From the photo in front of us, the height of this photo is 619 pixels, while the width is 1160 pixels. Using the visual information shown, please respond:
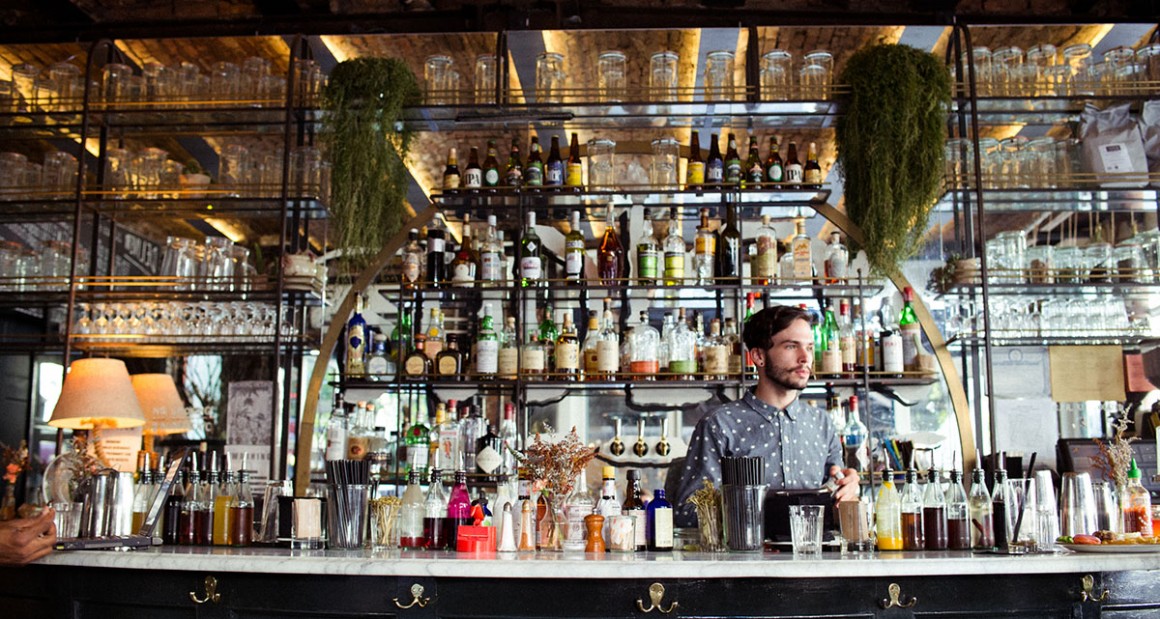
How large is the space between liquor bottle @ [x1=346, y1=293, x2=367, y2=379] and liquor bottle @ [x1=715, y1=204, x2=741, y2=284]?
1687mm

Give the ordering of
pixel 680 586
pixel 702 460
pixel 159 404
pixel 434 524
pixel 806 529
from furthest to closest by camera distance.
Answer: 1. pixel 159 404
2. pixel 702 460
3. pixel 434 524
4. pixel 806 529
5. pixel 680 586

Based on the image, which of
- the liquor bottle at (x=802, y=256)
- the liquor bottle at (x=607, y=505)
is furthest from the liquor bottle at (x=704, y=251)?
→ the liquor bottle at (x=607, y=505)

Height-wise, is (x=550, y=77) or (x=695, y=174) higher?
(x=550, y=77)

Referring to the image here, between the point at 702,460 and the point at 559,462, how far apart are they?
68 cm

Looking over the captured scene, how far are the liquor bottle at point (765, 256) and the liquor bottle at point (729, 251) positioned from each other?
0.31 feet

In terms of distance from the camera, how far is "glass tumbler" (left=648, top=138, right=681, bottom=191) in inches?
192

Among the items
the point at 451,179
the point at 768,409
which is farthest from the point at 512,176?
the point at 768,409

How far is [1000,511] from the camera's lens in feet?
9.39

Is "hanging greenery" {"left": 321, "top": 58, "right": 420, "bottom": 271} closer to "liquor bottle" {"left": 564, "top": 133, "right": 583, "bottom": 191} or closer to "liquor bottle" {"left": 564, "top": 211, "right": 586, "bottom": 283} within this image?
"liquor bottle" {"left": 564, "top": 133, "right": 583, "bottom": 191}

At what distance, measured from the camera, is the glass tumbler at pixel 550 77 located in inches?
190

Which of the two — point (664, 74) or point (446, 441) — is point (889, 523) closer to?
point (446, 441)

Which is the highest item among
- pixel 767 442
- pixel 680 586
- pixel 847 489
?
pixel 767 442

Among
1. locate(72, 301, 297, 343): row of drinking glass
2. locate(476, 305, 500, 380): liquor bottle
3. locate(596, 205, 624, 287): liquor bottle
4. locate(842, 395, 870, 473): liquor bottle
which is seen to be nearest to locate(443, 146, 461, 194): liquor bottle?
locate(476, 305, 500, 380): liquor bottle

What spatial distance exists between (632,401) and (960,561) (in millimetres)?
2483
